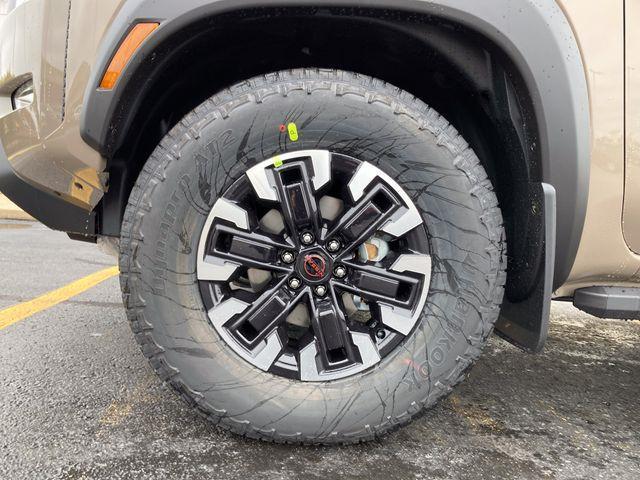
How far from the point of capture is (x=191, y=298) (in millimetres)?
1428

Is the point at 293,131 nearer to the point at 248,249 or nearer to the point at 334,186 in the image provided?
the point at 334,186

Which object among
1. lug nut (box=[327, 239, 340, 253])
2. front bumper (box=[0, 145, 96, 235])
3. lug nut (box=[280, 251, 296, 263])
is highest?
front bumper (box=[0, 145, 96, 235])

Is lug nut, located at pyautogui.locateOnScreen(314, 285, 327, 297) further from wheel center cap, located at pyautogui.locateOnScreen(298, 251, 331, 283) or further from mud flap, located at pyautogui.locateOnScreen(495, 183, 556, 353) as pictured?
mud flap, located at pyautogui.locateOnScreen(495, 183, 556, 353)

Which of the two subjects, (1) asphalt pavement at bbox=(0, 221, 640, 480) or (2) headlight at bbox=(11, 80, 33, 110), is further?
(2) headlight at bbox=(11, 80, 33, 110)

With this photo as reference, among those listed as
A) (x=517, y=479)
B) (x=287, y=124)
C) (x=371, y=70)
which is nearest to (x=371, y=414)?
(x=517, y=479)

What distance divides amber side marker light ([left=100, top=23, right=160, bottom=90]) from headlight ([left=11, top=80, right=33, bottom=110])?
46 centimetres

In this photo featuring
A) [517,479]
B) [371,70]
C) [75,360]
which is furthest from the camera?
[75,360]

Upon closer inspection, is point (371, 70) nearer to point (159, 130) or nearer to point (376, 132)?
point (376, 132)

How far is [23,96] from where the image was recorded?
1655mm

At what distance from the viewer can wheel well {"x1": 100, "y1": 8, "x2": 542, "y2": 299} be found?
1.38 meters

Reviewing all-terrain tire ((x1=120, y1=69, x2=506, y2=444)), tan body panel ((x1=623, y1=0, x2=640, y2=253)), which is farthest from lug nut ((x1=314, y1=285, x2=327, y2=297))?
tan body panel ((x1=623, y1=0, x2=640, y2=253))

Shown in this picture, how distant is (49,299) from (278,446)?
2318 mm

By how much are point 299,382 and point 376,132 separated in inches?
31.7

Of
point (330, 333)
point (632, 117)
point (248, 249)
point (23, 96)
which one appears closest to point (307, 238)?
point (248, 249)
